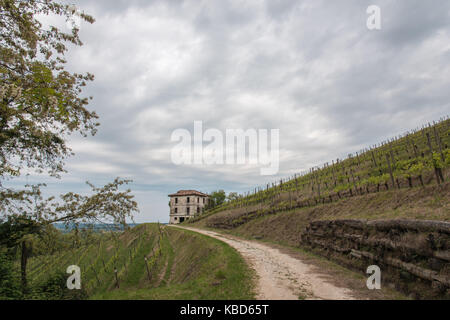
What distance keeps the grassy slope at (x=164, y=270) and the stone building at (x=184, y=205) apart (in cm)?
3046

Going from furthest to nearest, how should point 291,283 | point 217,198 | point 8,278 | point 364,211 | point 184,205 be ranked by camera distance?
point 217,198 < point 184,205 < point 364,211 < point 8,278 < point 291,283

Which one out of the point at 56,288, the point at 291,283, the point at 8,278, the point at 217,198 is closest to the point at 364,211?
the point at 291,283

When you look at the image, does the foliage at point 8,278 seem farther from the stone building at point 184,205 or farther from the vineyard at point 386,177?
the stone building at point 184,205

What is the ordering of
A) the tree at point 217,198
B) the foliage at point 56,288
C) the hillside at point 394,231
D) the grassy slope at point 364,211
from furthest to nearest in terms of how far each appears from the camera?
the tree at point 217,198 < the foliage at point 56,288 < the grassy slope at point 364,211 < the hillside at point 394,231

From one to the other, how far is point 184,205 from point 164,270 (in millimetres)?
52508

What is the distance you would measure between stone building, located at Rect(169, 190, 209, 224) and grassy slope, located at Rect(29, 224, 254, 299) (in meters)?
30.5

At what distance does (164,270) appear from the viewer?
68.3 feet

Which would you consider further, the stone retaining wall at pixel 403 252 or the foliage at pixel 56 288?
the foliage at pixel 56 288

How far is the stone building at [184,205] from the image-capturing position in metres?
71.9

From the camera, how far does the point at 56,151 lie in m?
9.38

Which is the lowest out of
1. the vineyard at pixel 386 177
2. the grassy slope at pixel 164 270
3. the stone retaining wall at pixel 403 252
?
the grassy slope at pixel 164 270

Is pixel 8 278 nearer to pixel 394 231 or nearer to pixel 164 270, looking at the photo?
pixel 164 270

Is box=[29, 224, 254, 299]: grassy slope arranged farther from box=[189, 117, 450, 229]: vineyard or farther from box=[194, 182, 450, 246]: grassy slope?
box=[189, 117, 450, 229]: vineyard

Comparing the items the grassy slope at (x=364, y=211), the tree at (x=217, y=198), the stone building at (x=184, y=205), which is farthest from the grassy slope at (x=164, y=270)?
the tree at (x=217, y=198)
